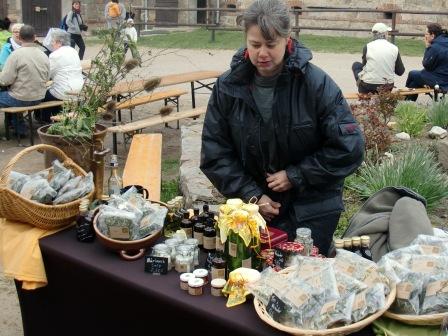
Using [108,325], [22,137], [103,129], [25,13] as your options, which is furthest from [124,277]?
[25,13]

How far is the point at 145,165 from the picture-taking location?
538cm

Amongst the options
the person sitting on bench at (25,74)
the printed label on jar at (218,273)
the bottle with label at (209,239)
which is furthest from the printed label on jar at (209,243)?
the person sitting on bench at (25,74)

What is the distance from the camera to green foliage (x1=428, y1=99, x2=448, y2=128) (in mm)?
7266

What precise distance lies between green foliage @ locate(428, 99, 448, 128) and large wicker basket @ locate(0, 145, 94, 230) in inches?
208

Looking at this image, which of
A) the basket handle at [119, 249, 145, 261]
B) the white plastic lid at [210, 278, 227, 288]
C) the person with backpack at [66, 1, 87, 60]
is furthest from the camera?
the person with backpack at [66, 1, 87, 60]

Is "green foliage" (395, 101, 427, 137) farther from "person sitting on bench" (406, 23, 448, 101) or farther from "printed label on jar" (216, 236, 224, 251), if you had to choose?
"printed label on jar" (216, 236, 224, 251)

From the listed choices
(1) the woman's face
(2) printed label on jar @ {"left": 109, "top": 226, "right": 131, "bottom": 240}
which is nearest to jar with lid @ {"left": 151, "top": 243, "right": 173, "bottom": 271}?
(2) printed label on jar @ {"left": 109, "top": 226, "right": 131, "bottom": 240}

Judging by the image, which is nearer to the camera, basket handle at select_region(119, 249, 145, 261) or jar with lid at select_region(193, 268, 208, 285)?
jar with lid at select_region(193, 268, 208, 285)

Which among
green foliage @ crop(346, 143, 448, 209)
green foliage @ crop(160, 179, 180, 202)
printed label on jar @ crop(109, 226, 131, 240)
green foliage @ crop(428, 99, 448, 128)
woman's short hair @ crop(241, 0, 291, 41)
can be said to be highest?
woman's short hair @ crop(241, 0, 291, 41)

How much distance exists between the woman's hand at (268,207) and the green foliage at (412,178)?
2.27 m

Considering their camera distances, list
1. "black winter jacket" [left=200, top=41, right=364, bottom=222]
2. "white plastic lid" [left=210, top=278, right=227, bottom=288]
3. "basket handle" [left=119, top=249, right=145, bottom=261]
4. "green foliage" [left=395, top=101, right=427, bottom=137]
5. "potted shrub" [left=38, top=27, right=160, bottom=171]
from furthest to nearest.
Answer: "green foliage" [left=395, top=101, right=427, bottom=137], "potted shrub" [left=38, top=27, right=160, bottom=171], "black winter jacket" [left=200, top=41, right=364, bottom=222], "basket handle" [left=119, top=249, right=145, bottom=261], "white plastic lid" [left=210, top=278, right=227, bottom=288]

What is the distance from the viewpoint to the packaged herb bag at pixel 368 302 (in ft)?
6.84

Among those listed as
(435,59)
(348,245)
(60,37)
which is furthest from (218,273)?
(435,59)

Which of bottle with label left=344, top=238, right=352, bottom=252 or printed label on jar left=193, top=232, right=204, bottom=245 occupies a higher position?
bottle with label left=344, top=238, right=352, bottom=252
